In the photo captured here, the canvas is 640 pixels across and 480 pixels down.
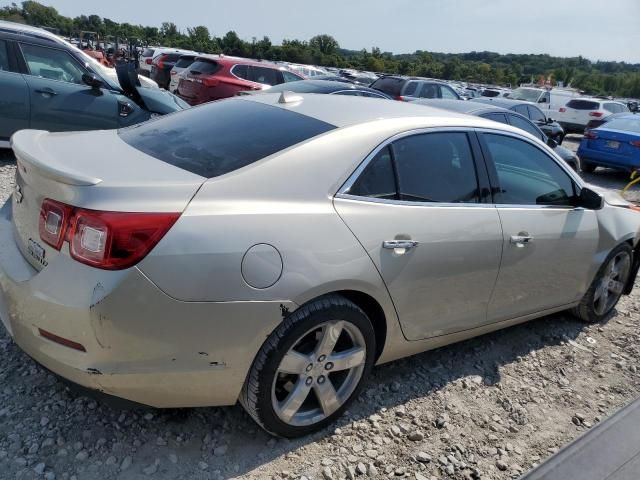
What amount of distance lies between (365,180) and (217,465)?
145cm

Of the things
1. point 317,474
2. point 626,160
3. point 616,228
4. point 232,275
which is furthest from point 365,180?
point 626,160

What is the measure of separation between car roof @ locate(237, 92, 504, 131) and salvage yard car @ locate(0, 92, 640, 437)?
0.05 ft

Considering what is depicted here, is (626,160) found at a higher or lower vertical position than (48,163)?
lower

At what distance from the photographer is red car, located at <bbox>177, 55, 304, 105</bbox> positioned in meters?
12.4

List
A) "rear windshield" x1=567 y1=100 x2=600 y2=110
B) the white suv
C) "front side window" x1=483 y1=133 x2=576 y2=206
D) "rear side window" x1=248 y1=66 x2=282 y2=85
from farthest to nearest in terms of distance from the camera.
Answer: "rear windshield" x1=567 y1=100 x2=600 y2=110
the white suv
"rear side window" x1=248 y1=66 x2=282 y2=85
"front side window" x1=483 y1=133 x2=576 y2=206

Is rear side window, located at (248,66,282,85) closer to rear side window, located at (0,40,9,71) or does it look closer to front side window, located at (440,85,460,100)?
front side window, located at (440,85,460,100)

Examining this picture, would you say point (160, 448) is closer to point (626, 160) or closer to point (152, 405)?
point (152, 405)

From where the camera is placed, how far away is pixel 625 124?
12.4m

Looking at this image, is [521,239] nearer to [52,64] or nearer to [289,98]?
[289,98]

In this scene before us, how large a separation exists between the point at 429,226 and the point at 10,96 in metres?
5.99

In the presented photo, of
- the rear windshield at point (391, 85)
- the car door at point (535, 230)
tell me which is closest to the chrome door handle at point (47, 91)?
the car door at point (535, 230)

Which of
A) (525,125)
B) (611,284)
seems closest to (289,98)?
(611,284)

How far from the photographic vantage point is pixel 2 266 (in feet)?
8.00

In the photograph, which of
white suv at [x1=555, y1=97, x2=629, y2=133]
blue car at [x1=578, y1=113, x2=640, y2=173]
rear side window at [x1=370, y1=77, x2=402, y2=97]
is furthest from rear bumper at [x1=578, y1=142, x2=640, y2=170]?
white suv at [x1=555, y1=97, x2=629, y2=133]
